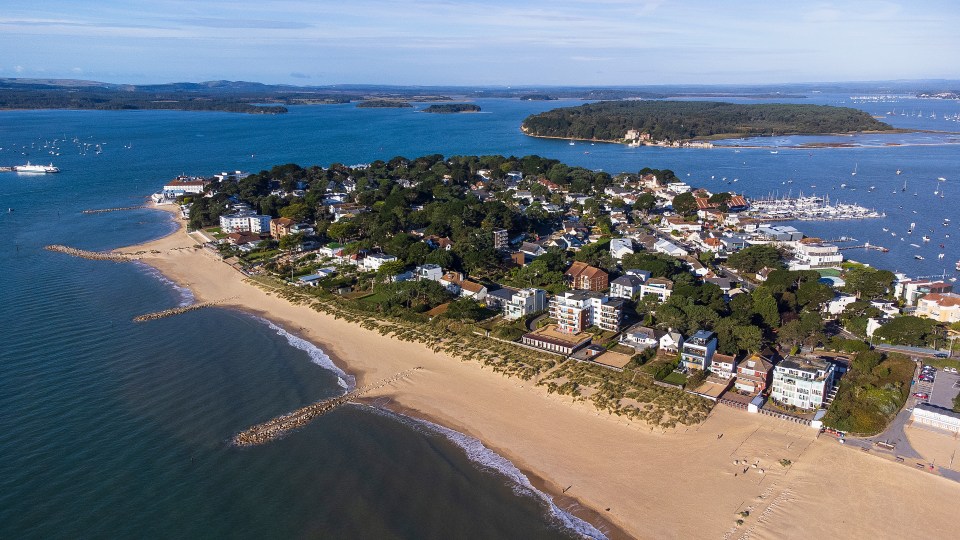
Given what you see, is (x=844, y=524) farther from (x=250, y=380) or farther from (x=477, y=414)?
(x=250, y=380)

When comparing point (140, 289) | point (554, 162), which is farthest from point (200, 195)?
point (554, 162)

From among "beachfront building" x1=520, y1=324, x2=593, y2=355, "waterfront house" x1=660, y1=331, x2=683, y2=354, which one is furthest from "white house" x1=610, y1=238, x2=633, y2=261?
"waterfront house" x1=660, y1=331, x2=683, y2=354

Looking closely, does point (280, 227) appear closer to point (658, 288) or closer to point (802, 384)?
point (658, 288)

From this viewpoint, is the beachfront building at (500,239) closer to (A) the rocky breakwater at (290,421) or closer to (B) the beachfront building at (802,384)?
(A) the rocky breakwater at (290,421)

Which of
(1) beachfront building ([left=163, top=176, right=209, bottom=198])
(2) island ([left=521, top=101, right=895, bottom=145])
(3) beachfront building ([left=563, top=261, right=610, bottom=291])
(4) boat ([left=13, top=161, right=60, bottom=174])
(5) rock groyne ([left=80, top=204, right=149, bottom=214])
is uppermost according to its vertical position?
→ (2) island ([left=521, top=101, right=895, bottom=145])

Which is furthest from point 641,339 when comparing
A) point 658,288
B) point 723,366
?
point 658,288

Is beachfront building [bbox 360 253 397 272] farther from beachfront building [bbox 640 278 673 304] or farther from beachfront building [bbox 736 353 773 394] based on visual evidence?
beachfront building [bbox 736 353 773 394]

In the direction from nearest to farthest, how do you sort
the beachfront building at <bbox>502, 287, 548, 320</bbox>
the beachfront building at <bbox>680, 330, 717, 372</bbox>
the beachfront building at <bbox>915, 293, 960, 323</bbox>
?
the beachfront building at <bbox>680, 330, 717, 372</bbox>, the beachfront building at <bbox>915, 293, 960, 323</bbox>, the beachfront building at <bbox>502, 287, 548, 320</bbox>
